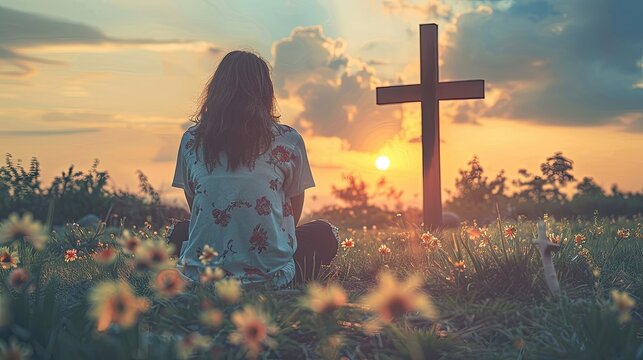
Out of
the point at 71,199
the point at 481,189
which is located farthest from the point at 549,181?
the point at 71,199

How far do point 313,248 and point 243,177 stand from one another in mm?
890

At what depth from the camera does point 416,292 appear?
195 inches

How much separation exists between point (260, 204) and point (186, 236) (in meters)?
1.03

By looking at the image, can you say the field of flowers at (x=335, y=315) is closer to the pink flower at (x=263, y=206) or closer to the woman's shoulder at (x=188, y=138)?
the pink flower at (x=263, y=206)

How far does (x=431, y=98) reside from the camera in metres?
9.66

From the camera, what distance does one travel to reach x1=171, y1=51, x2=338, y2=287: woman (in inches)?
203

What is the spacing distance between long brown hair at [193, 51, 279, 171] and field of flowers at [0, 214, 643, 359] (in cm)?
97

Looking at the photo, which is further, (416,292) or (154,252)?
(416,292)

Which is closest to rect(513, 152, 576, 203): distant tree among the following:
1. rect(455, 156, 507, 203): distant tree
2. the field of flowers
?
rect(455, 156, 507, 203): distant tree

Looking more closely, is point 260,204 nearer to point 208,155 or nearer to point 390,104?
point 208,155

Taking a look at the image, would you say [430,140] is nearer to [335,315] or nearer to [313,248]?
[313,248]

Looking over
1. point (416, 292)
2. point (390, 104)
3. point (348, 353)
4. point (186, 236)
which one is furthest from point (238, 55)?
point (390, 104)

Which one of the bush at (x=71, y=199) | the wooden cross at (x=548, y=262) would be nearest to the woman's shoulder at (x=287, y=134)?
the wooden cross at (x=548, y=262)

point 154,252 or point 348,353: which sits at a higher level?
point 154,252
